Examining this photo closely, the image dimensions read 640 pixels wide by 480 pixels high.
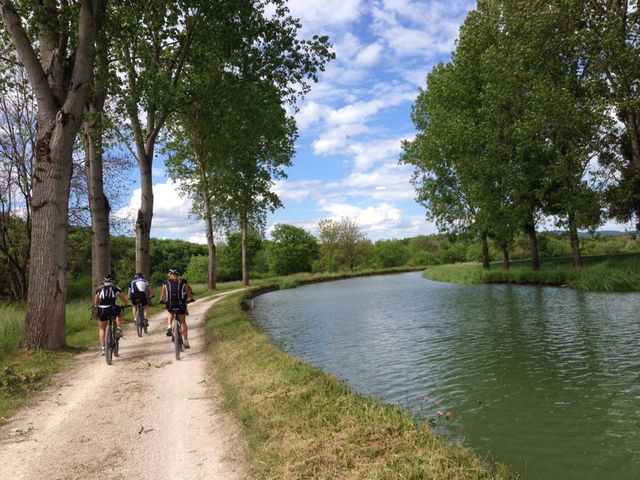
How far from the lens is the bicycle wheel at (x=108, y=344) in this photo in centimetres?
1011

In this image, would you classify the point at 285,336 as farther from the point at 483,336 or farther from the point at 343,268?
the point at 343,268

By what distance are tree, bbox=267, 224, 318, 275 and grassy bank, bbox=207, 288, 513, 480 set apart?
7176cm

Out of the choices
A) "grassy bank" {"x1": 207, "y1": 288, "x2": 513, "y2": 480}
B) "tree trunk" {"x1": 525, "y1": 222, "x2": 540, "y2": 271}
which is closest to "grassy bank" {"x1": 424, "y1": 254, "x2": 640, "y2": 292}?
"tree trunk" {"x1": 525, "y1": 222, "x2": 540, "y2": 271}

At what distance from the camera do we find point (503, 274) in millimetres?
32938

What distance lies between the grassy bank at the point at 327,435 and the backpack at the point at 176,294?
293 centimetres

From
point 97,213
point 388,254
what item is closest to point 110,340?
point 97,213

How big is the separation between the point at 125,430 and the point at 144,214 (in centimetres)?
1556

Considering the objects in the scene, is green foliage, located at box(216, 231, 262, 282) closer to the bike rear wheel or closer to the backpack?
the bike rear wheel

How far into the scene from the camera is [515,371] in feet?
30.5

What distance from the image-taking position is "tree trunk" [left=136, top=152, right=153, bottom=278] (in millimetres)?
19672

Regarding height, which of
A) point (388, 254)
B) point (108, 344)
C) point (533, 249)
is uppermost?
point (388, 254)

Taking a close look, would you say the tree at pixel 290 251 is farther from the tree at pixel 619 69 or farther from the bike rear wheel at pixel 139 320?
Result: the bike rear wheel at pixel 139 320

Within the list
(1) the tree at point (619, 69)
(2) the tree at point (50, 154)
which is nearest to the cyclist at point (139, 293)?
(2) the tree at point (50, 154)

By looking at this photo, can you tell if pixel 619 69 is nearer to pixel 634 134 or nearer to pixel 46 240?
pixel 634 134
